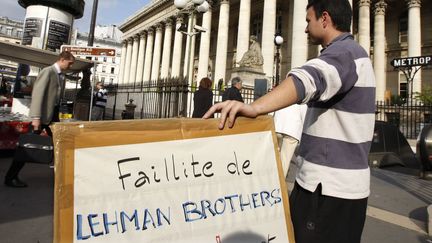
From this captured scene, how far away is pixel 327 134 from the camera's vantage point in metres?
1.82

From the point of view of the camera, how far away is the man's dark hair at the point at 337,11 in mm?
1828

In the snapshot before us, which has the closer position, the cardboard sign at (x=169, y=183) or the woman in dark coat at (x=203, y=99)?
the cardboard sign at (x=169, y=183)

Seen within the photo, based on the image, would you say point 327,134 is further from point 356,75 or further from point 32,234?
point 32,234

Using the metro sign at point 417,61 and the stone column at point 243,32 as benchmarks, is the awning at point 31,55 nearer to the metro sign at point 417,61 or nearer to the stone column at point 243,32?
the metro sign at point 417,61

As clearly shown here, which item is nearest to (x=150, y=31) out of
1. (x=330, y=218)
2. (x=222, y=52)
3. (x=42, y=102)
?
(x=222, y=52)

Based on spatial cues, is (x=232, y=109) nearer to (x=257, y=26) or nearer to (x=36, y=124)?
(x=36, y=124)

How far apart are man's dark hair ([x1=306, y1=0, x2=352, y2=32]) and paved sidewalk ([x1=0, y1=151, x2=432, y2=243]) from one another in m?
3.20

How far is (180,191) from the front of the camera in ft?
5.81

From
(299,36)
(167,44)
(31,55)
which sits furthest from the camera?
(167,44)

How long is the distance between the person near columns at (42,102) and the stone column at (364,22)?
86.9 ft

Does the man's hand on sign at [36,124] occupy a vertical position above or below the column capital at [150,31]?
below

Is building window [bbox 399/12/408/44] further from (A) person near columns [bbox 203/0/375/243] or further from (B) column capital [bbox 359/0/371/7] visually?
(A) person near columns [bbox 203/0/375/243]

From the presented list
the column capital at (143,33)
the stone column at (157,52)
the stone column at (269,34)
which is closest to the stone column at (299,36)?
the stone column at (269,34)

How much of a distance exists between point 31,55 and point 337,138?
10.8 meters
